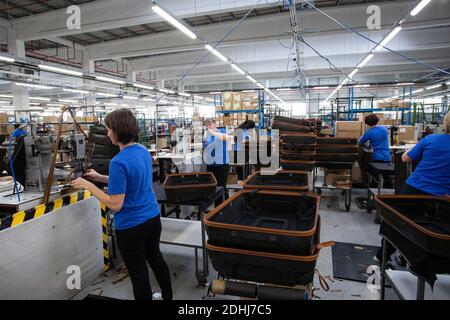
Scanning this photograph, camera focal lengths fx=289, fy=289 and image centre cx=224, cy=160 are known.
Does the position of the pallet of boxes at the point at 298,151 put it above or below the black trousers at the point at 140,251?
above

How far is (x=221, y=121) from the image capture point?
9.29 meters

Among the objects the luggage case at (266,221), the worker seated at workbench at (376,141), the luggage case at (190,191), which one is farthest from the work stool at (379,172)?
the luggage case at (266,221)

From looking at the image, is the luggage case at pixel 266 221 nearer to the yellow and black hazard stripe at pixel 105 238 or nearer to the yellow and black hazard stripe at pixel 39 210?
the yellow and black hazard stripe at pixel 39 210

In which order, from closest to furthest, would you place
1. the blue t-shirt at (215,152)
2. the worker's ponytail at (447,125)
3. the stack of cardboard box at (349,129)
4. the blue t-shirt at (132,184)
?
the blue t-shirt at (132,184) → the worker's ponytail at (447,125) → the blue t-shirt at (215,152) → the stack of cardboard box at (349,129)

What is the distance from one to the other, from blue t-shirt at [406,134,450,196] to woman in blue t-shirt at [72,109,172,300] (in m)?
1.93

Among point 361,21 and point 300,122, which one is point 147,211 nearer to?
point 300,122

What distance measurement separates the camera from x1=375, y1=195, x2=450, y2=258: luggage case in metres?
1.36

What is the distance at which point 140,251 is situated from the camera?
1.73 meters

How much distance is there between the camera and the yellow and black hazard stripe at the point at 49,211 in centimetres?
174

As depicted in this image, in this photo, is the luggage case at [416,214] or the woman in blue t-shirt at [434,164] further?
the woman in blue t-shirt at [434,164]

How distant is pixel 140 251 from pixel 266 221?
0.78 m

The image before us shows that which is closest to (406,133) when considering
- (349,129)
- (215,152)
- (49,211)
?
(349,129)

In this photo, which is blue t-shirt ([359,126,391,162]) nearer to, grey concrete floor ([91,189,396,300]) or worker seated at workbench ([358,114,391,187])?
worker seated at workbench ([358,114,391,187])

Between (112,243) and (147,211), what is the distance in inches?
60.0
